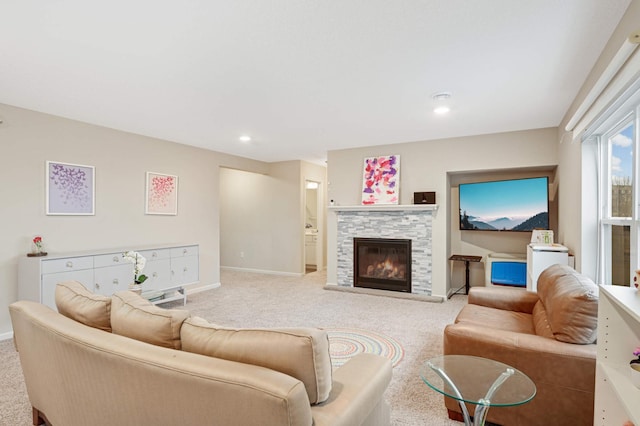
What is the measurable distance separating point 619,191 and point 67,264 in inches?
201

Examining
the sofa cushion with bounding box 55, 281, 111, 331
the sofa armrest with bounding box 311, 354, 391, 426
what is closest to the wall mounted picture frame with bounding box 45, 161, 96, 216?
the sofa cushion with bounding box 55, 281, 111, 331

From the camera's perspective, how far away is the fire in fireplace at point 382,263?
5.43 m

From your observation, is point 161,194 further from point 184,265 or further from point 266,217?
point 266,217

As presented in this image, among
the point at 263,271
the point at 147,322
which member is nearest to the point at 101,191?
the point at 147,322

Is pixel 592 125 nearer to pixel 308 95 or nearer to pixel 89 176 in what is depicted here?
pixel 308 95

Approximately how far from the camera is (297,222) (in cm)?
698

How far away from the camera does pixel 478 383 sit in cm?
164

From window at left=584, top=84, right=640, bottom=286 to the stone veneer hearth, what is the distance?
2.25m

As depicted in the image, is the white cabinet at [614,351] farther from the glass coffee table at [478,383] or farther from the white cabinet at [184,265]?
the white cabinet at [184,265]

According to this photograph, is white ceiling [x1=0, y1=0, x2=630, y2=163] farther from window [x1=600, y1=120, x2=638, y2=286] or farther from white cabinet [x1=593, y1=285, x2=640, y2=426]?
white cabinet [x1=593, y1=285, x2=640, y2=426]

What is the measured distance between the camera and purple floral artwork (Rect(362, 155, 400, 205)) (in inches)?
214

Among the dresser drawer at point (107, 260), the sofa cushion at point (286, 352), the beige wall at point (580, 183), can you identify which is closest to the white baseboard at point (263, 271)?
the dresser drawer at point (107, 260)

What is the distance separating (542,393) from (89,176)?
193 inches

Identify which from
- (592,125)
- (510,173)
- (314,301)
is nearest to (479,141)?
(510,173)
